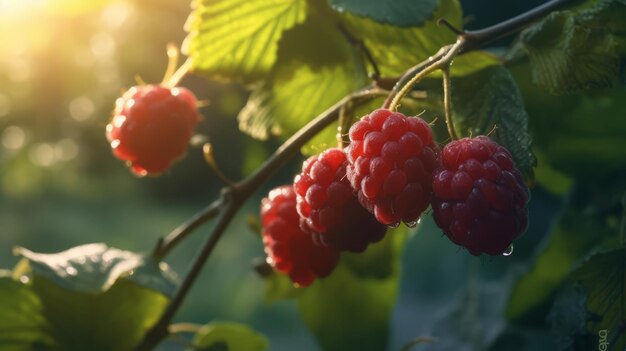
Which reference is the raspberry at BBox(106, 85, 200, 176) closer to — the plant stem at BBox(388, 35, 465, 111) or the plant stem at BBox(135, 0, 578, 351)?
the plant stem at BBox(135, 0, 578, 351)

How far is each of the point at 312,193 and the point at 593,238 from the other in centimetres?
44

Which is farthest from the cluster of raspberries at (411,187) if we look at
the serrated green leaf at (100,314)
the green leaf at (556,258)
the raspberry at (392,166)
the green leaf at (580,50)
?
the green leaf at (556,258)

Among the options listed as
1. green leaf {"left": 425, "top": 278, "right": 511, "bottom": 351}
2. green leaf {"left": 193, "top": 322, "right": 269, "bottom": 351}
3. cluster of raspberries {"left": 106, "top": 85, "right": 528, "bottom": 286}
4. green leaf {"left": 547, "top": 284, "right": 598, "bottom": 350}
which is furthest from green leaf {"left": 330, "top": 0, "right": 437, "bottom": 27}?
green leaf {"left": 425, "top": 278, "right": 511, "bottom": 351}

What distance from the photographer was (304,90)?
2.41 ft

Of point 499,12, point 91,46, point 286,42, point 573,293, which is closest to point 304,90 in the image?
point 286,42

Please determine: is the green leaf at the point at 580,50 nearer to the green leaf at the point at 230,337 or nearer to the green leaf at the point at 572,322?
the green leaf at the point at 572,322

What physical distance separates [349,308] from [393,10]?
14.0 inches

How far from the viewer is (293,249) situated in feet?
2.02

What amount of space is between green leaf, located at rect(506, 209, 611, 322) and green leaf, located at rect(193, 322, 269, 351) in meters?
0.27

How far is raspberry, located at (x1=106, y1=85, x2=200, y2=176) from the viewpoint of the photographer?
0.68 m

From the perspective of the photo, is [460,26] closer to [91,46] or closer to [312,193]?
[312,193]

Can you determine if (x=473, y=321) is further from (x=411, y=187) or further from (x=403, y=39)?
(x=411, y=187)

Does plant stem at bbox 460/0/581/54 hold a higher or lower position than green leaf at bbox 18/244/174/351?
higher

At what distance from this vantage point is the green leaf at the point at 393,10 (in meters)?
0.59
